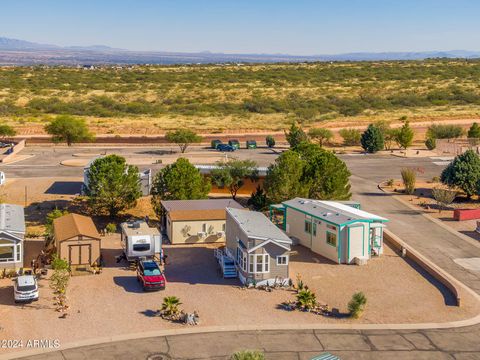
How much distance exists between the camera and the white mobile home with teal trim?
35.9 m

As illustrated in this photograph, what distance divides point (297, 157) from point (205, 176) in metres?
9.35

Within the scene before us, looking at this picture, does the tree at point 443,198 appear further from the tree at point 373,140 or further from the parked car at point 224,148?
the parked car at point 224,148

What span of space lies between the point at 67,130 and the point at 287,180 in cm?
4258

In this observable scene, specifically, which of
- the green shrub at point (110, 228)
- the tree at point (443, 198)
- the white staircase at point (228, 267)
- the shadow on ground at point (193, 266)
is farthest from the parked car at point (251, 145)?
the white staircase at point (228, 267)

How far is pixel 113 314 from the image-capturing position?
2802 cm

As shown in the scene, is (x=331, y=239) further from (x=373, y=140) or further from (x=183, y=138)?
(x=373, y=140)

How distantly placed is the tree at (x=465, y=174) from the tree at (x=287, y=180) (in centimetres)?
1421

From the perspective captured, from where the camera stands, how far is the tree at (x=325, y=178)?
44719 millimetres

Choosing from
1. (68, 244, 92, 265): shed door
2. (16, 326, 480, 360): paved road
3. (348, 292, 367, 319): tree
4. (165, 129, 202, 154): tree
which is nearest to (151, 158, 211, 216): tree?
(68, 244, 92, 265): shed door

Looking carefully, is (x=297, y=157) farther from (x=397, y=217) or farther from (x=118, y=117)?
(x=118, y=117)

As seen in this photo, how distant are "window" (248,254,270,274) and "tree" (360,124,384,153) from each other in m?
49.2

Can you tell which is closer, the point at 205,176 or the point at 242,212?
the point at 242,212

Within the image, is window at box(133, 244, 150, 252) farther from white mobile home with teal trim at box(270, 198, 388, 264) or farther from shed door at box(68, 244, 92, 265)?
white mobile home with teal trim at box(270, 198, 388, 264)

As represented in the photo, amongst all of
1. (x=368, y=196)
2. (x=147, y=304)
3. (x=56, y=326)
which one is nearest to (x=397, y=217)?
(x=368, y=196)
